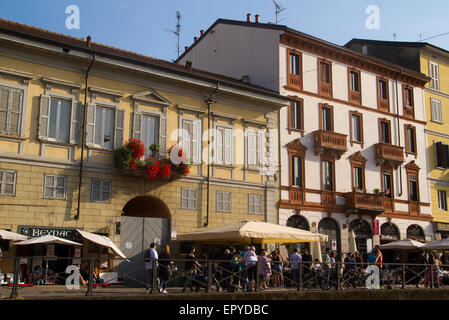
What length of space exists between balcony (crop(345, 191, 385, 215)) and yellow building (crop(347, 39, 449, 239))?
585 centimetres

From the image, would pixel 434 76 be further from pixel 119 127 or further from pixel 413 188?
pixel 119 127

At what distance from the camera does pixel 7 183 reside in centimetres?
1833

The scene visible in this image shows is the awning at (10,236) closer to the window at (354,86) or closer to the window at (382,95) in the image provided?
the window at (354,86)

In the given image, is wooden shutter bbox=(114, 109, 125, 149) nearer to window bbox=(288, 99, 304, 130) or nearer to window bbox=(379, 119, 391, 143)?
window bbox=(288, 99, 304, 130)

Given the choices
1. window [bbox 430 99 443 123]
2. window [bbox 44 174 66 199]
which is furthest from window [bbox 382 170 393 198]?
window [bbox 44 174 66 199]

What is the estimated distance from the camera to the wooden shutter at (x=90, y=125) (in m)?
20.2

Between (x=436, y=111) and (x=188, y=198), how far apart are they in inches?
803

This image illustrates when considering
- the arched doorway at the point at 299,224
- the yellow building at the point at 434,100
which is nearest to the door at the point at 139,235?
the arched doorway at the point at 299,224

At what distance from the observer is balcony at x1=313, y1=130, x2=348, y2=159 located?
2766cm

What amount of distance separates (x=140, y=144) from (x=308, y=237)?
722cm

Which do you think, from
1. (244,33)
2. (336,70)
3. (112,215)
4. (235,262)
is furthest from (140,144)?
(336,70)

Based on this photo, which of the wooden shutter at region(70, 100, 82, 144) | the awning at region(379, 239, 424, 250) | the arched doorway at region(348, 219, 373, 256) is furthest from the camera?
the arched doorway at region(348, 219, 373, 256)

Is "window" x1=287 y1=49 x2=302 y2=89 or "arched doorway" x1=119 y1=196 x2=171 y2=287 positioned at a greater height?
"window" x1=287 y1=49 x2=302 y2=89

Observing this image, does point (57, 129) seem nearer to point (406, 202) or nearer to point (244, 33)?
point (244, 33)
